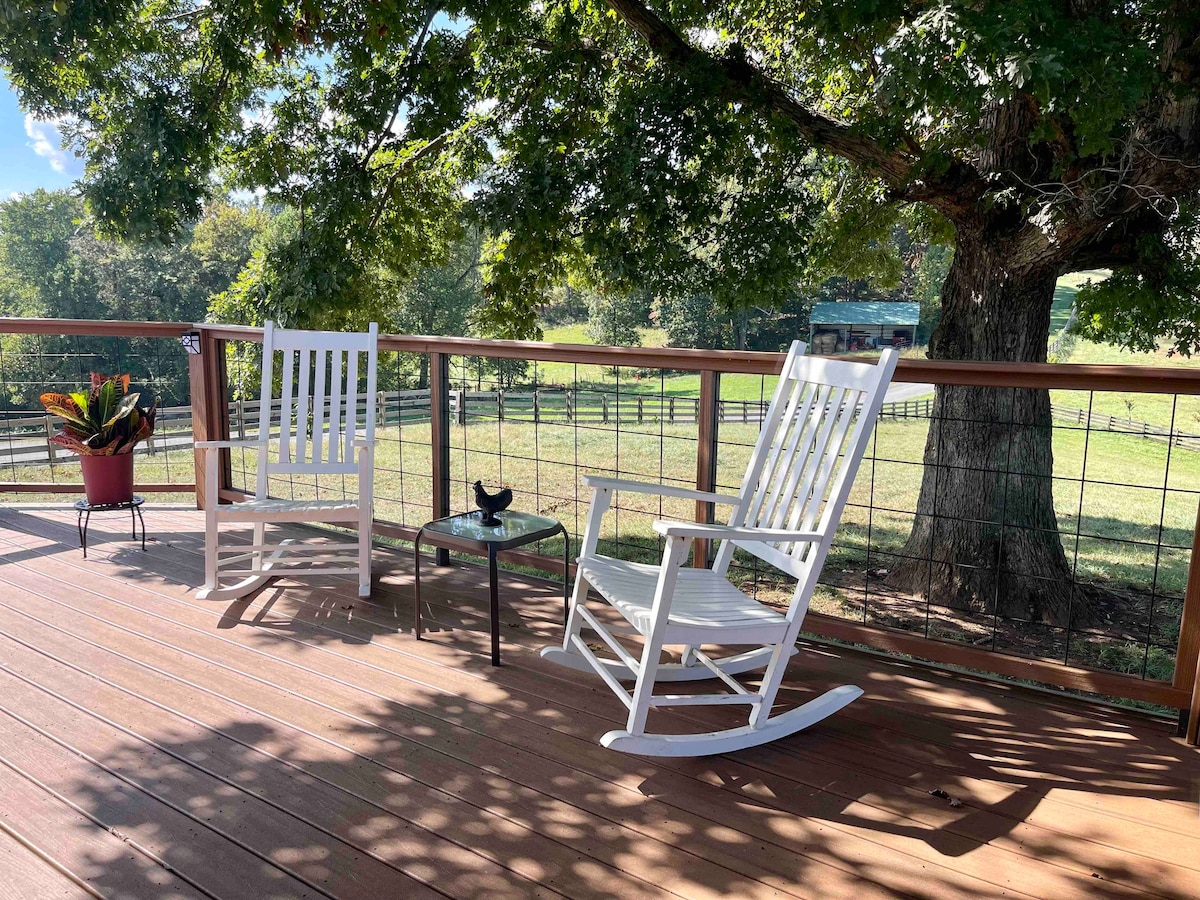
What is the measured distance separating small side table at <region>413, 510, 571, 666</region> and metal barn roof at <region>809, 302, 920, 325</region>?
2520cm

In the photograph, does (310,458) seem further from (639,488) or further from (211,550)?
(639,488)

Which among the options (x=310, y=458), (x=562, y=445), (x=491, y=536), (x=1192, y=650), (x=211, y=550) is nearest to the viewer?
(x=1192, y=650)

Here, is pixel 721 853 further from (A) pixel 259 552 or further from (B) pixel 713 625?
(A) pixel 259 552

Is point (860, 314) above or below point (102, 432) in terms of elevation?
above

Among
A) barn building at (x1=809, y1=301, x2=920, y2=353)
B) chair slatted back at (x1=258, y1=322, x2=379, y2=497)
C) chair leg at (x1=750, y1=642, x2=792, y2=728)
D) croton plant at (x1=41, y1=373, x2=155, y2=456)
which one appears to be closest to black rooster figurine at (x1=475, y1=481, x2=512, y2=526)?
chair slatted back at (x1=258, y1=322, x2=379, y2=497)

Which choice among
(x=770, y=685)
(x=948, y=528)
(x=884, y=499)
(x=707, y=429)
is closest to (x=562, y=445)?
(x=884, y=499)

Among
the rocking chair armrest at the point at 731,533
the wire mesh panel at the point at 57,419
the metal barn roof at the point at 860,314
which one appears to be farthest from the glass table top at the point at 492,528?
the metal barn roof at the point at 860,314

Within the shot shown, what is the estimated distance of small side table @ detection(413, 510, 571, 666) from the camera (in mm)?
2867

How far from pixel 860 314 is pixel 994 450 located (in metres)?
23.0

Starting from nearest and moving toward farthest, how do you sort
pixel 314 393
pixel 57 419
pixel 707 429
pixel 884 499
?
pixel 707 429 < pixel 314 393 < pixel 57 419 < pixel 884 499

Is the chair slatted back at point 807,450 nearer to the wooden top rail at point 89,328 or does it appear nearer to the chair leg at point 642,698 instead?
the chair leg at point 642,698

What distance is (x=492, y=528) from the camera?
3059mm

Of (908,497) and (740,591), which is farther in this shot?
(908,497)

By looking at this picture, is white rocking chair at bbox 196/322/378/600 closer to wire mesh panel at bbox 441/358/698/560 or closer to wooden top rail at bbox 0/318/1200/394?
wooden top rail at bbox 0/318/1200/394
